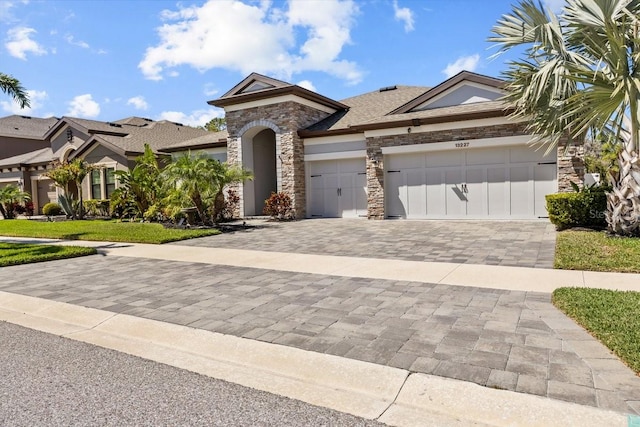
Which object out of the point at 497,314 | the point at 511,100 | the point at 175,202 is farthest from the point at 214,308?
the point at 175,202

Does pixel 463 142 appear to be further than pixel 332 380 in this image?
Yes

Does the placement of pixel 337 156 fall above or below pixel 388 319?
above

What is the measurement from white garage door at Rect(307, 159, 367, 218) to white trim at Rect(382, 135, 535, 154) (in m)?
2.13

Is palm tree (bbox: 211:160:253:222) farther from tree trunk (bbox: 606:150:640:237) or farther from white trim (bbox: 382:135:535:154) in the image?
tree trunk (bbox: 606:150:640:237)

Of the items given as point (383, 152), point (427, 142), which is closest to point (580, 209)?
point (427, 142)

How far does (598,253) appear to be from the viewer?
8406 mm

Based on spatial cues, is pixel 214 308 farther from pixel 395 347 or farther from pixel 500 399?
pixel 500 399

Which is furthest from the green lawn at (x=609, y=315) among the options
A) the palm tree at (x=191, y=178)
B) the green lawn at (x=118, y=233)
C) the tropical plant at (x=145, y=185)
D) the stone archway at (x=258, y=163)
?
the tropical plant at (x=145, y=185)

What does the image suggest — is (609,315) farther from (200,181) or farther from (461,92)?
(461,92)

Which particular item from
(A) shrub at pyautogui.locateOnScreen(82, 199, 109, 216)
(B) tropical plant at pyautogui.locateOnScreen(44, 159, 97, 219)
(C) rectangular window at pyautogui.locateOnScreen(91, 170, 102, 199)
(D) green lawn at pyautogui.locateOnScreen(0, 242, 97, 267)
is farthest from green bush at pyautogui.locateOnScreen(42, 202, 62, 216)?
(D) green lawn at pyautogui.locateOnScreen(0, 242, 97, 267)

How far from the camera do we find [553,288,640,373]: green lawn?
396 centimetres

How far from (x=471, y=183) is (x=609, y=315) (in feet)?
39.5

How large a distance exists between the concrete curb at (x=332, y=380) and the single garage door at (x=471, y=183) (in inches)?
531

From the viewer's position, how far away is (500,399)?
10.8 ft
